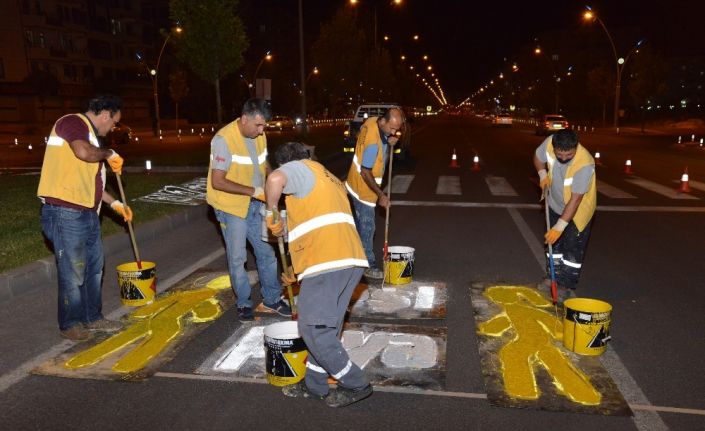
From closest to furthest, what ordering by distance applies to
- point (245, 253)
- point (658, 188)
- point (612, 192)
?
point (245, 253)
point (612, 192)
point (658, 188)

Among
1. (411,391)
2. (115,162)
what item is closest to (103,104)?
(115,162)

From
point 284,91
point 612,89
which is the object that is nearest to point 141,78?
point 284,91

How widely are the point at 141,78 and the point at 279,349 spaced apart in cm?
7273

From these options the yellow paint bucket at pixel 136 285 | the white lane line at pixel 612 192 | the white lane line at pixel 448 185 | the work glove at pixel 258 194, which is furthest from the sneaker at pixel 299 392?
the white lane line at pixel 612 192

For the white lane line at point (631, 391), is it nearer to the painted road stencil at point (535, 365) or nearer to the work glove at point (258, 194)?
the painted road stencil at point (535, 365)

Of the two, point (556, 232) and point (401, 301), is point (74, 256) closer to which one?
point (401, 301)

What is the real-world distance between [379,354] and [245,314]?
1.47 metres

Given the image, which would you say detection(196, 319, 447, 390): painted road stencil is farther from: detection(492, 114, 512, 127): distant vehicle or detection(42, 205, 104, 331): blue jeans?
detection(492, 114, 512, 127): distant vehicle

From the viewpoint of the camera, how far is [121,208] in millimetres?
5875

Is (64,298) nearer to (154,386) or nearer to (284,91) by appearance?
(154,386)

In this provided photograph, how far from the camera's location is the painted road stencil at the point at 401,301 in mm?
5859

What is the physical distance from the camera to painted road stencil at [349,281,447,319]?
19.2ft

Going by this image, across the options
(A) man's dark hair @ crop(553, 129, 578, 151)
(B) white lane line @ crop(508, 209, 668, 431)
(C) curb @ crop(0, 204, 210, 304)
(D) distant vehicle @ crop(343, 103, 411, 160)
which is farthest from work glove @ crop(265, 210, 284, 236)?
(D) distant vehicle @ crop(343, 103, 411, 160)

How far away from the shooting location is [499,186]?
49.4 feet
